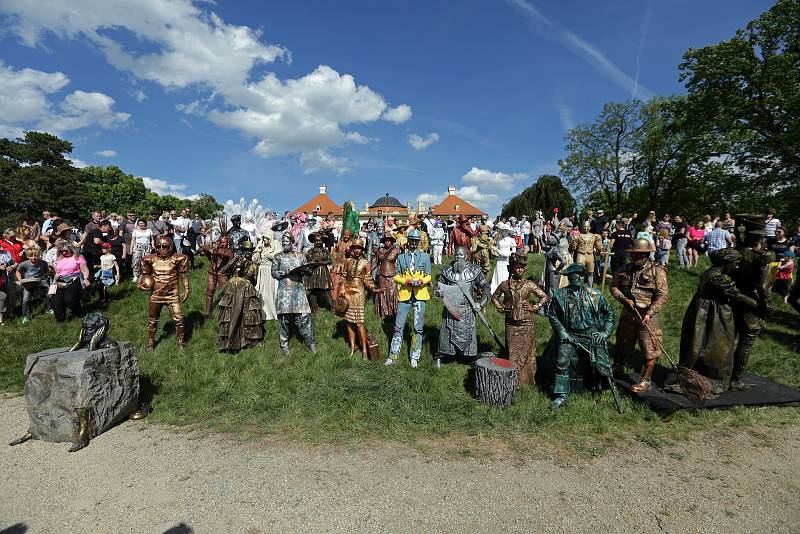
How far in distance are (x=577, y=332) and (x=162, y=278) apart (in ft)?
24.0

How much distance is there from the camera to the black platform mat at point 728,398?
17.8ft

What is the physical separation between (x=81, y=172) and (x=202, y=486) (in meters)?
47.5

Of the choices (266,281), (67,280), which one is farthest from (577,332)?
(67,280)

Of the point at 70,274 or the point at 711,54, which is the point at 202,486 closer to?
the point at 70,274

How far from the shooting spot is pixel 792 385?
6.42m

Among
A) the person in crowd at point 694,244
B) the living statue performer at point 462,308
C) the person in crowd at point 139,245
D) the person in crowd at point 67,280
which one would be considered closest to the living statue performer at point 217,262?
the person in crowd at point 67,280

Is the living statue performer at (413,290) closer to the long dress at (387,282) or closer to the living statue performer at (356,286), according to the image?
the living statue performer at (356,286)

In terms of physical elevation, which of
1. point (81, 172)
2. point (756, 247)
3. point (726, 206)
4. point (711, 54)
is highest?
point (711, 54)

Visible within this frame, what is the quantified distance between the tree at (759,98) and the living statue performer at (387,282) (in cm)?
2090

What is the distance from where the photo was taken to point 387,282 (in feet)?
30.4

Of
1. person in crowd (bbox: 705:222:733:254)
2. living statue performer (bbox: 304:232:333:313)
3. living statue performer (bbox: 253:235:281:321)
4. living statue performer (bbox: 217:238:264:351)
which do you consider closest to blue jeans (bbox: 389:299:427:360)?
living statue performer (bbox: 304:232:333:313)

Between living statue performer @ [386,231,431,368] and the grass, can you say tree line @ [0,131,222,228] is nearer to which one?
the grass

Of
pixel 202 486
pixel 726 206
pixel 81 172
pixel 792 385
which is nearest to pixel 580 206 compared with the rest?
pixel 726 206

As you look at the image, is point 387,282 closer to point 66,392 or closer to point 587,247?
point 587,247
